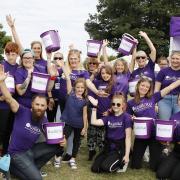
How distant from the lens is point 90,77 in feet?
23.1

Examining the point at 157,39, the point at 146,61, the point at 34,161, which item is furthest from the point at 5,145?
the point at 157,39

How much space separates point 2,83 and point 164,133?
98.5 inches

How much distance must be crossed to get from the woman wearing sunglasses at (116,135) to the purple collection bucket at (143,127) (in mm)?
180

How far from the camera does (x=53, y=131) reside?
542 centimetres

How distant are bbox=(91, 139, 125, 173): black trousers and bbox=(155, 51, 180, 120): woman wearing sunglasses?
39.5 inches

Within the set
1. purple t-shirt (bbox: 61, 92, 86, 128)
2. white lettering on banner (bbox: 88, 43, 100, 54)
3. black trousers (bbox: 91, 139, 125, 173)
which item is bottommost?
black trousers (bbox: 91, 139, 125, 173)

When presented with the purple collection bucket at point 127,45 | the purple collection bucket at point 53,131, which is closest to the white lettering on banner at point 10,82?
the purple collection bucket at point 53,131

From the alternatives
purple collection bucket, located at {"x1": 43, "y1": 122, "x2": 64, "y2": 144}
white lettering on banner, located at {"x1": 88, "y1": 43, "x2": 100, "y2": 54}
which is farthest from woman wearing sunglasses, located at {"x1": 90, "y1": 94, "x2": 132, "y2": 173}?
white lettering on banner, located at {"x1": 88, "y1": 43, "x2": 100, "y2": 54}

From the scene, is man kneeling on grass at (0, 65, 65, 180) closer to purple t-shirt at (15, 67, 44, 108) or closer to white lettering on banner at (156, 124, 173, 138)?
purple t-shirt at (15, 67, 44, 108)

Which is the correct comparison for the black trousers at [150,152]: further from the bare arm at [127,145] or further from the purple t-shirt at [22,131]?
the purple t-shirt at [22,131]

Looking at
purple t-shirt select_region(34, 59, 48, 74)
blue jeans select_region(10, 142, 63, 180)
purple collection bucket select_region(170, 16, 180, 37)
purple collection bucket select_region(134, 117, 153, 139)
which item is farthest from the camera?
purple collection bucket select_region(170, 16, 180, 37)

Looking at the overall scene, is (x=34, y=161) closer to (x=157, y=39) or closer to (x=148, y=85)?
(x=148, y=85)

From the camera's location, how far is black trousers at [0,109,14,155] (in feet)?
19.6

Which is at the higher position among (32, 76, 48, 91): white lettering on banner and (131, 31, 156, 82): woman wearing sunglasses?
(131, 31, 156, 82): woman wearing sunglasses
